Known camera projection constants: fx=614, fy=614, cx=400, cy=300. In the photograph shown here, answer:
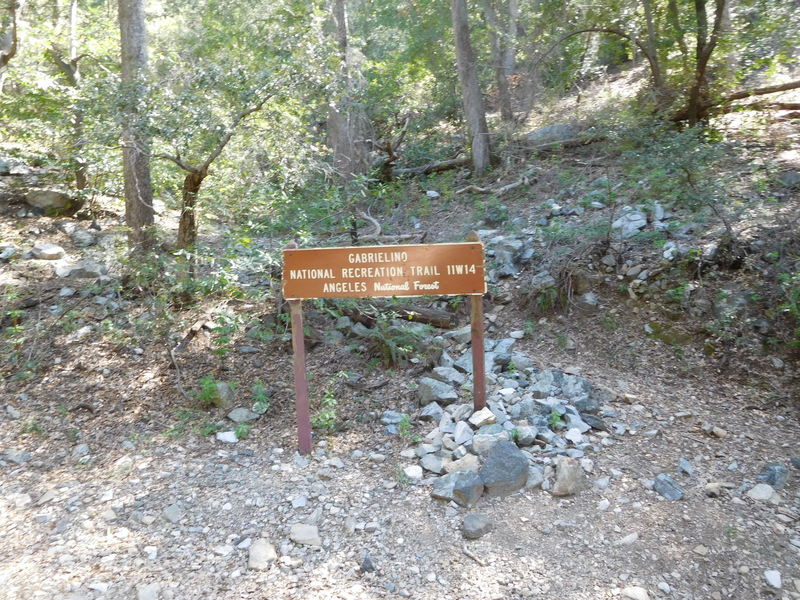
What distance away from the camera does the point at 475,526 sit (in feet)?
12.9

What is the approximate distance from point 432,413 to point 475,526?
137cm

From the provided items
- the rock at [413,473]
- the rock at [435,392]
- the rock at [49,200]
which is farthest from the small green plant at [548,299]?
the rock at [49,200]

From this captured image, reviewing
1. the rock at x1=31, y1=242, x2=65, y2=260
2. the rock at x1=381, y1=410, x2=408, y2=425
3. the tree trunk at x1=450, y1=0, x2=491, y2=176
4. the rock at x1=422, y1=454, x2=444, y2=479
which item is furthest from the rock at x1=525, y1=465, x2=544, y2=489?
the tree trunk at x1=450, y1=0, x2=491, y2=176

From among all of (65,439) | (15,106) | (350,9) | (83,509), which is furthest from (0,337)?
(350,9)

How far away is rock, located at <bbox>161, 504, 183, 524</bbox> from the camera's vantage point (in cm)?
414

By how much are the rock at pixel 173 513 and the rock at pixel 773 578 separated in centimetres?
365

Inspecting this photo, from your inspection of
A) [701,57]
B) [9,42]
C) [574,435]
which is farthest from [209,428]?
[701,57]

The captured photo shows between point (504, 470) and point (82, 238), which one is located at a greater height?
point (82, 238)

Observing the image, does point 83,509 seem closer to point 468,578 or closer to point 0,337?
point 468,578

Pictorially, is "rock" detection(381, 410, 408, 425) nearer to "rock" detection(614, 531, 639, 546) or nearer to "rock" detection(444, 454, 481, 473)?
"rock" detection(444, 454, 481, 473)

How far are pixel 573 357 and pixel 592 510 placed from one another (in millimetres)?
2367

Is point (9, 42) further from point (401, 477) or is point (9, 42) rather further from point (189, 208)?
point (401, 477)

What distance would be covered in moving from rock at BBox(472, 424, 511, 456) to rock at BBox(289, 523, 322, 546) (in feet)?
4.31

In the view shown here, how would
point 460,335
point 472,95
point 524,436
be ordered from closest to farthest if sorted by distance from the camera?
point 524,436, point 460,335, point 472,95
